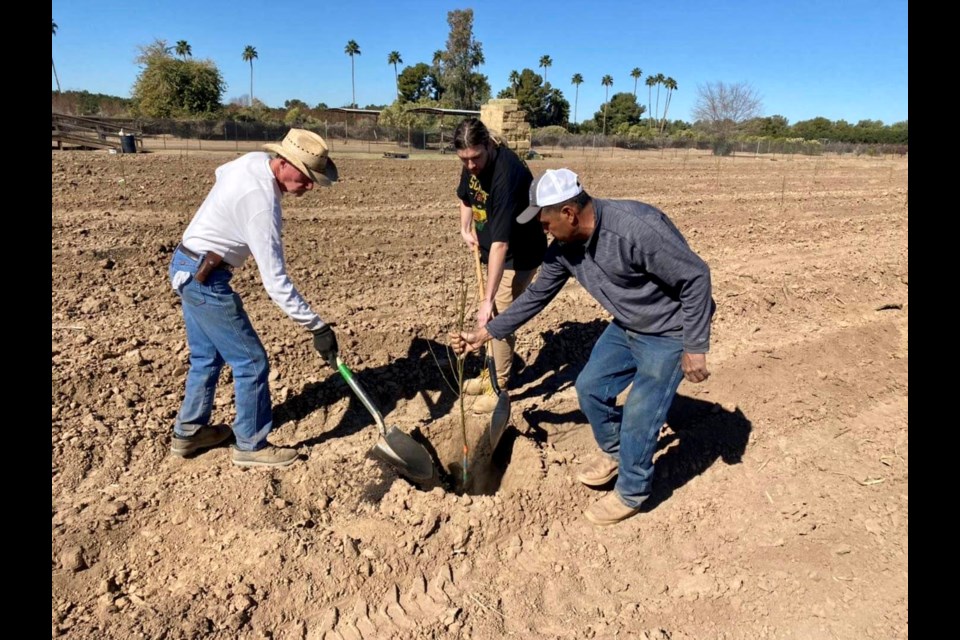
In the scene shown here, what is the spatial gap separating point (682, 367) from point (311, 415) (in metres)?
2.48

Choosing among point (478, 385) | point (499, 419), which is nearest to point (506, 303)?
point (478, 385)

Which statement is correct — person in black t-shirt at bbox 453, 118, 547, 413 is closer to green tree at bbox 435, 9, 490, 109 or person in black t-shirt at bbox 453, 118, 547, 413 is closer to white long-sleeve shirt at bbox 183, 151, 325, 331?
white long-sleeve shirt at bbox 183, 151, 325, 331

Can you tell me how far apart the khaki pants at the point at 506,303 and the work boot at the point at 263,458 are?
1.54 meters

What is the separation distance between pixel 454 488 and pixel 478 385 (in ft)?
3.08

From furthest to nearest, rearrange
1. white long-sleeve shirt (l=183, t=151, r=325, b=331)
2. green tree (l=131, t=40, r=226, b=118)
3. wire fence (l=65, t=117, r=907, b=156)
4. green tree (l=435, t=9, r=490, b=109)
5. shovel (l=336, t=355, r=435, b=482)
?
green tree (l=435, t=9, r=490, b=109), green tree (l=131, t=40, r=226, b=118), wire fence (l=65, t=117, r=907, b=156), shovel (l=336, t=355, r=435, b=482), white long-sleeve shirt (l=183, t=151, r=325, b=331)

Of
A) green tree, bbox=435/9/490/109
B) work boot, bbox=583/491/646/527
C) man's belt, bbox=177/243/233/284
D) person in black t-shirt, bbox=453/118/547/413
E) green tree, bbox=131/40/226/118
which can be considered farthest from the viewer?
green tree, bbox=435/9/490/109

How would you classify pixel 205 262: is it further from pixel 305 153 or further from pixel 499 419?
pixel 499 419

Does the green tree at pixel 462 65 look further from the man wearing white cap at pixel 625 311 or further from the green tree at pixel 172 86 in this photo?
the man wearing white cap at pixel 625 311

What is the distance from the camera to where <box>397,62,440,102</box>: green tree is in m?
55.7

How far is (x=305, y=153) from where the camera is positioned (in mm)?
2951

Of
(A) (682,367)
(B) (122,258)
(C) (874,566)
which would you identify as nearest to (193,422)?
(A) (682,367)

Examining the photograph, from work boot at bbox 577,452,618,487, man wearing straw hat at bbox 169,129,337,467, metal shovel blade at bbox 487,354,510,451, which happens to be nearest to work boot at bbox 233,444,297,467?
man wearing straw hat at bbox 169,129,337,467
